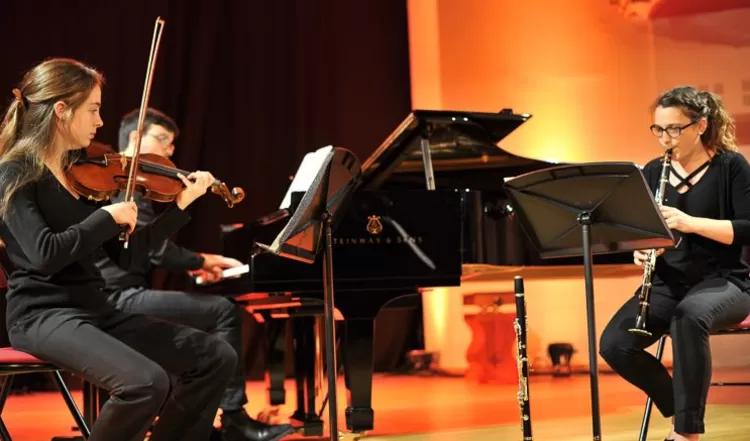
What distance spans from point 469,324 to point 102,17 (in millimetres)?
3293

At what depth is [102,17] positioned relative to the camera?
19.2 ft

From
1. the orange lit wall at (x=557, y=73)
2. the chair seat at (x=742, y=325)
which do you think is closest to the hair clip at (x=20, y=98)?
the chair seat at (x=742, y=325)

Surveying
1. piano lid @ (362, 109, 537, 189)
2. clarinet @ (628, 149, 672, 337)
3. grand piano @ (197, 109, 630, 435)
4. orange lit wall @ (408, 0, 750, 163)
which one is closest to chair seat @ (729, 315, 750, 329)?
clarinet @ (628, 149, 672, 337)

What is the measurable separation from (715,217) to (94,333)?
205 cm

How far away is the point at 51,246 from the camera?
226 centimetres

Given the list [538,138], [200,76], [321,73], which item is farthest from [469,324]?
[200,76]

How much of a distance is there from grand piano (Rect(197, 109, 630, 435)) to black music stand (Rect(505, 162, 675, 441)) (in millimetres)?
827

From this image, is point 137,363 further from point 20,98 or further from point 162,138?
point 162,138

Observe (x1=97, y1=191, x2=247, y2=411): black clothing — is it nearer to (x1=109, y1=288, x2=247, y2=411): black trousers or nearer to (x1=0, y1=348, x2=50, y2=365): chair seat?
(x1=109, y1=288, x2=247, y2=411): black trousers

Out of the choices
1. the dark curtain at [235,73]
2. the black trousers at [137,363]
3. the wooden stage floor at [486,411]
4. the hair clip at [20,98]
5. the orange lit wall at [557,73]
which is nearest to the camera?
the black trousers at [137,363]

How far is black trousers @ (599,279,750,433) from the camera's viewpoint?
2742 mm

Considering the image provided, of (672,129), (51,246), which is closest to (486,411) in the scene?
(672,129)

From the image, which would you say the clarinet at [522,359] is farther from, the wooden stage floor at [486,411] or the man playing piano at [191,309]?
the man playing piano at [191,309]

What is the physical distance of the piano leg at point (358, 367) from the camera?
→ 11.4 feet
